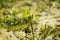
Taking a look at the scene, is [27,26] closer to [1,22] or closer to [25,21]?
[25,21]

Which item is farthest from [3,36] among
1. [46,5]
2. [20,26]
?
[46,5]

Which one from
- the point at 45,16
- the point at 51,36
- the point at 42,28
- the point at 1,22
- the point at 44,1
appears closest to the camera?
the point at 51,36

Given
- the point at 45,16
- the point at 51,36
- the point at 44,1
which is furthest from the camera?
the point at 44,1

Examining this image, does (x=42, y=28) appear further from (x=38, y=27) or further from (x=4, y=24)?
(x=4, y=24)

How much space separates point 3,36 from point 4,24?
685mm

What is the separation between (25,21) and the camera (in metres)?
4.98

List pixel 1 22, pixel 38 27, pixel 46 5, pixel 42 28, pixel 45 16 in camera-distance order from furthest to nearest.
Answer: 1. pixel 46 5
2. pixel 45 16
3. pixel 1 22
4. pixel 38 27
5. pixel 42 28

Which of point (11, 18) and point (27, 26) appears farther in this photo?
point (11, 18)

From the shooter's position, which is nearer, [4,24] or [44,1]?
[4,24]

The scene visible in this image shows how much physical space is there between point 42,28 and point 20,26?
0.60 metres

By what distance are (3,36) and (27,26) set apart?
0.68 metres

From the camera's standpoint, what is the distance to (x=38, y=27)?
179 inches

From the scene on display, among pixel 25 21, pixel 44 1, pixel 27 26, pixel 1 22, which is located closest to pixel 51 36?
pixel 27 26

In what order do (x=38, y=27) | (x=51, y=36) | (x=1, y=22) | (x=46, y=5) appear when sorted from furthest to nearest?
(x=46, y=5)
(x=1, y=22)
(x=38, y=27)
(x=51, y=36)
